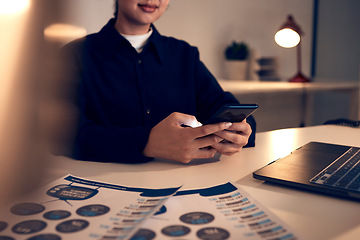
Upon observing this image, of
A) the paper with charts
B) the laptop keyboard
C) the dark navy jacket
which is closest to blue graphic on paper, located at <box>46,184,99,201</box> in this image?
the paper with charts

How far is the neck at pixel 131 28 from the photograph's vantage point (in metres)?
1.14

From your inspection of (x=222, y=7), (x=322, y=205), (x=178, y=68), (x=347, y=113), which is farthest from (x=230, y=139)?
(x=347, y=113)

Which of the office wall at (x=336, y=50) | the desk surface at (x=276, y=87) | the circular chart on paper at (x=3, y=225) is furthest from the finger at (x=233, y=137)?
the office wall at (x=336, y=50)

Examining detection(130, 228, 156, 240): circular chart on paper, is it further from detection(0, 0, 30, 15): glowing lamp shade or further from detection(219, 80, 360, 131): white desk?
detection(219, 80, 360, 131): white desk

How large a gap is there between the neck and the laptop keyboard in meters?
0.71

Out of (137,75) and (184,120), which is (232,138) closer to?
(184,120)

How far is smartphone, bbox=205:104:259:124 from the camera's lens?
0.65 m

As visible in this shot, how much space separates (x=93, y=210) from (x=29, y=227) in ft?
0.26

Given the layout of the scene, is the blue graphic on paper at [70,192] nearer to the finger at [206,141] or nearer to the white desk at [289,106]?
the finger at [206,141]

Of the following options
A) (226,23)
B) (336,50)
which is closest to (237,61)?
(226,23)

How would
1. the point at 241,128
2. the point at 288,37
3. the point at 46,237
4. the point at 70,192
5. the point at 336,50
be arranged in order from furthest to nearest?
the point at 336,50, the point at 288,37, the point at 241,128, the point at 70,192, the point at 46,237

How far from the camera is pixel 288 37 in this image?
199 centimetres

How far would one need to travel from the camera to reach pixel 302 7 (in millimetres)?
2791

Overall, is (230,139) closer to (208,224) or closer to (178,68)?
(208,224)
